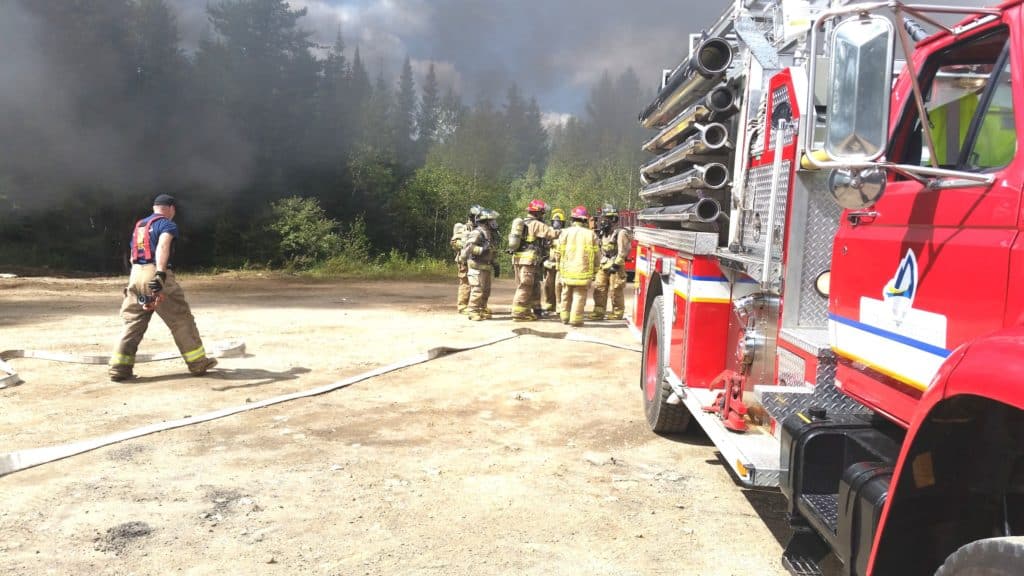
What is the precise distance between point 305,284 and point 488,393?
11908 mm

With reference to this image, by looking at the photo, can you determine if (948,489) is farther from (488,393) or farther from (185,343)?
(185,343)

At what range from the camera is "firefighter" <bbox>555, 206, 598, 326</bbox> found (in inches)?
374

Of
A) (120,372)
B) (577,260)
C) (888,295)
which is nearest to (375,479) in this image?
(888,295)

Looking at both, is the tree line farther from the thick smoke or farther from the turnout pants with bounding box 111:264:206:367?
the turnout pants with bounding box 111:264:206:367

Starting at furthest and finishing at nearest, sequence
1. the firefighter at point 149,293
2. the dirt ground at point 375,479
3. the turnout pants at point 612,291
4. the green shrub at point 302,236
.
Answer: the green shrub at point 302,236, the turnout pants at point 612,291, the firefighter at point 149,293, the dirt ground at point 375,479

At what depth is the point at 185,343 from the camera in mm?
6145

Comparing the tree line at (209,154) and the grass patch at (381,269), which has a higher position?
the tree line at (209,154)

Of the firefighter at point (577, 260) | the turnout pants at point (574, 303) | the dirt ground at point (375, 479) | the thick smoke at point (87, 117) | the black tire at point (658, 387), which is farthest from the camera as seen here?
the thick smoke at point (87, 117)

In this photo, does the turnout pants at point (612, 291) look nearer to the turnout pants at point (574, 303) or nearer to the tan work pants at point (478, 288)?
the turnout pants at point (574, 303)

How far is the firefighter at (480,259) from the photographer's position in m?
10.3

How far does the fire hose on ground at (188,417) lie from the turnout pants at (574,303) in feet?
2.28

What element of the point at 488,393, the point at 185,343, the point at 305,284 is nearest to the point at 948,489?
the point at 488,393

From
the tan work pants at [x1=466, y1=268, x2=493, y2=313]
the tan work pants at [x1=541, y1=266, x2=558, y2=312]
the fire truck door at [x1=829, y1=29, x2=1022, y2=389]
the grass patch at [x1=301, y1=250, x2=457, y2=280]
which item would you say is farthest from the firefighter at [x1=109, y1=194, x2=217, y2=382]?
the grass patch at [x1=301, y1=250, x2=457, y2=280]

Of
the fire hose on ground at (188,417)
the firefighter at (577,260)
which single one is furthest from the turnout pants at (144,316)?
the firefighter at (577,260)
